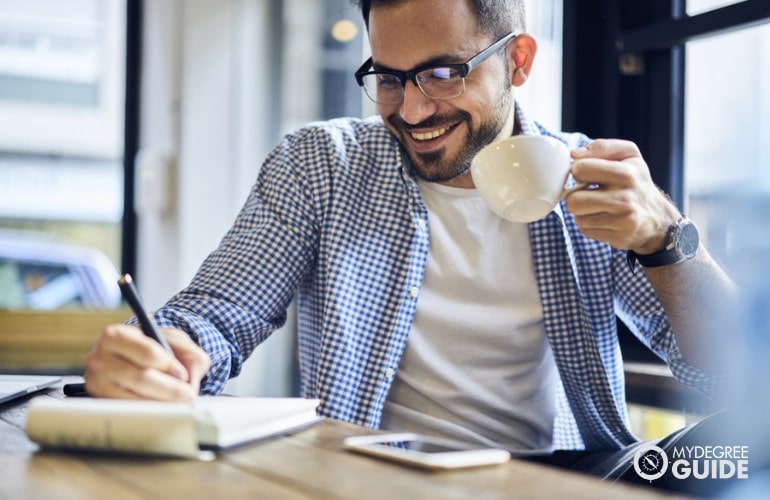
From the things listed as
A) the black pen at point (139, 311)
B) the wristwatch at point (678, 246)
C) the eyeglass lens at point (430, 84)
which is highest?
the eyeglass lens at point (430, 84)

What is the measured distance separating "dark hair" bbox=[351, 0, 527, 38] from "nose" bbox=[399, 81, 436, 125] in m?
0.15

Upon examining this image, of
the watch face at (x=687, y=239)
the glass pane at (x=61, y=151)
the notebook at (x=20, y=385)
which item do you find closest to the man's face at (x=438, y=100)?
the watch face at (x=687, y=239)

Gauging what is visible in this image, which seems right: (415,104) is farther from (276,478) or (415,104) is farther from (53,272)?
(53,272)

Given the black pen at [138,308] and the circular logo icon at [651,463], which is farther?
the circular logo icon at [651,463]

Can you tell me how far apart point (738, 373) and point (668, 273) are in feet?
0.81

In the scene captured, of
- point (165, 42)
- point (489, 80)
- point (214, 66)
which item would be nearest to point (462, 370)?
point (489, 80)

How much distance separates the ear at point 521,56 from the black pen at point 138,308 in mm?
920

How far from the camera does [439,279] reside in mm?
1507

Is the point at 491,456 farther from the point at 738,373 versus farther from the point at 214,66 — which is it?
the point at 214,66

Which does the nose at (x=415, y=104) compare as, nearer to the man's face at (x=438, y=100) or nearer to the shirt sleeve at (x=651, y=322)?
the man's face at (x=438, y=100)

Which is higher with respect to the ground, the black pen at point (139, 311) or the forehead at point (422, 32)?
the forehead at point (422, 32)

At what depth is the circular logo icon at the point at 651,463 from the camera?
115 centimetres

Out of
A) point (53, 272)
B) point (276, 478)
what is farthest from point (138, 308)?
point (53, 272)

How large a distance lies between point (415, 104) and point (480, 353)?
1.41 ft
